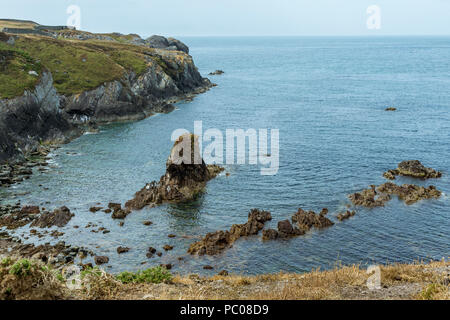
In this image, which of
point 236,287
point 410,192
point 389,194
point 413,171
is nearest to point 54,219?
point 236,287

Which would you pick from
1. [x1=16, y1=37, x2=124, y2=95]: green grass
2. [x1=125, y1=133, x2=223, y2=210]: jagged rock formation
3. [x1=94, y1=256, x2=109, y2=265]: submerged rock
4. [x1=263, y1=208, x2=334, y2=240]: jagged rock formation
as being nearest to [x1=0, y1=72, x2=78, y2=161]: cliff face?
[x1=16, y1=37, x2=124, y2=95]: green grass

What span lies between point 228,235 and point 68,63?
96.6 meters

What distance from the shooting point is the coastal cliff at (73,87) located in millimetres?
77938

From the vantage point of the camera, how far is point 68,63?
390ft

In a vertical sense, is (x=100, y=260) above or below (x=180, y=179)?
below

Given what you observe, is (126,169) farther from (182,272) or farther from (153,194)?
(182,272)

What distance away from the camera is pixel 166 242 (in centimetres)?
4356

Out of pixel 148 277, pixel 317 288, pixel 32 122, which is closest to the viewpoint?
pixel 317 288

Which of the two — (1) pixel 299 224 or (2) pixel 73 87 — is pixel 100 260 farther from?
(2) pixel 73 87

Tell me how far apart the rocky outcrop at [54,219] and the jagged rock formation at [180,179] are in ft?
25.1

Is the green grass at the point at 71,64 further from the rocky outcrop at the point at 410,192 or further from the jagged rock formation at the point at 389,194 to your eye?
the rocky outcrop at the point at 410,192

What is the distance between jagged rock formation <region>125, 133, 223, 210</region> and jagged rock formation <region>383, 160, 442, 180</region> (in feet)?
90.7

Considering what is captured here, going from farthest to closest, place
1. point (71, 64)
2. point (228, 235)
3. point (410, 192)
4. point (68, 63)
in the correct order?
point (68, 63) < point (71, 64) < point (410, 192) < point (228, 235)
